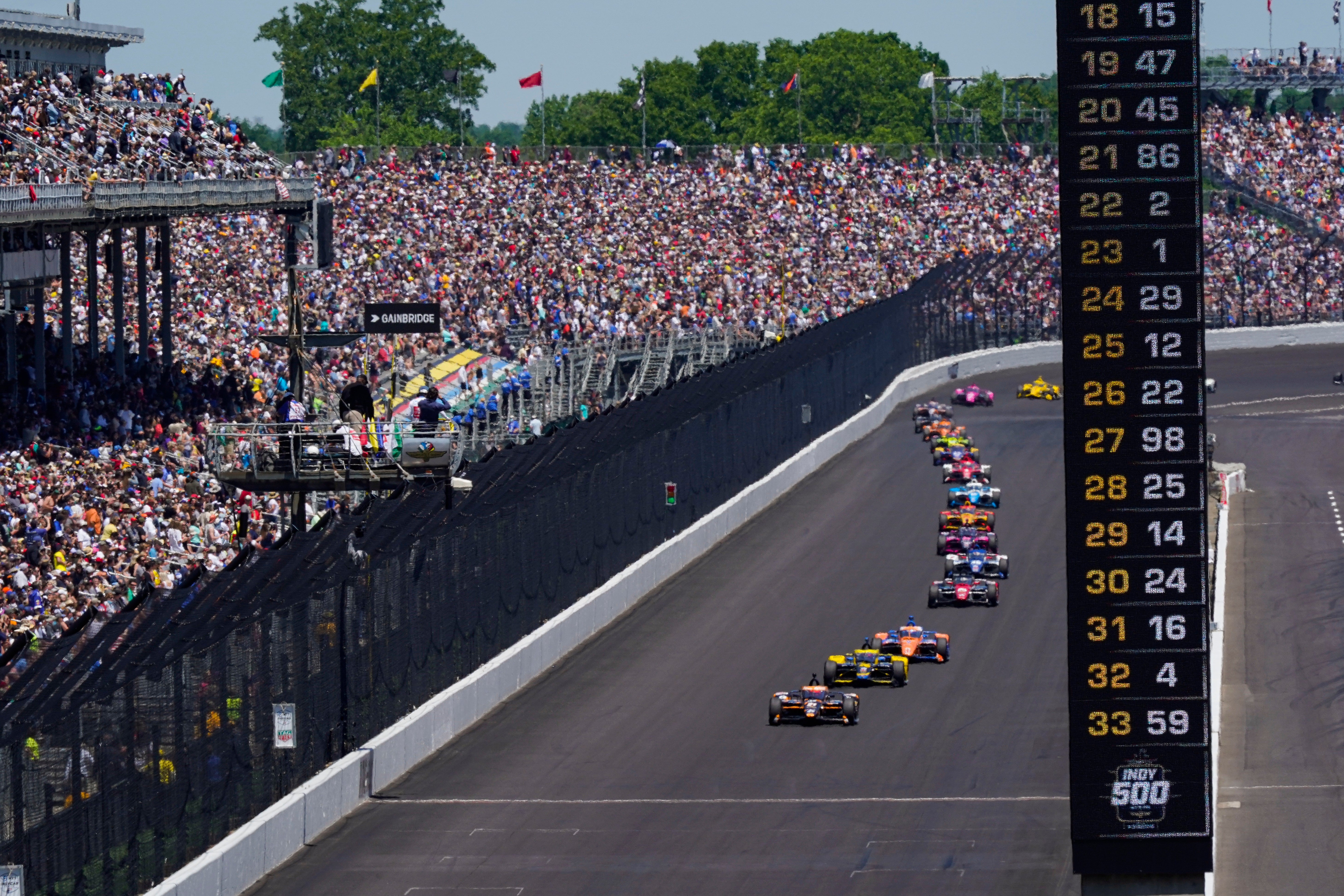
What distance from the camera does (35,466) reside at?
43.0m

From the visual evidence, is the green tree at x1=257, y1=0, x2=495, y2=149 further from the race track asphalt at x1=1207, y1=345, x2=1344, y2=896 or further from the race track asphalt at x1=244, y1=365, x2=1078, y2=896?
the race track asphalt at x1=244, y1=365, x2=1078, y2=896

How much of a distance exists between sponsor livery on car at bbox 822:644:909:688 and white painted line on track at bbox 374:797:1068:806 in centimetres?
732

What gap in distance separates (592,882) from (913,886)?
3.69m

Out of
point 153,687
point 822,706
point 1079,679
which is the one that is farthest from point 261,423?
point 1079,679

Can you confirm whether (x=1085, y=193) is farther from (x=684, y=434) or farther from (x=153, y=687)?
(x=684, y=434)

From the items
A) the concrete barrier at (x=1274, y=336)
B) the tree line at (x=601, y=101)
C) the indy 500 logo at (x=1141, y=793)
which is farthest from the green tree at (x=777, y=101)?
the indy 500 logo at (x=1141, y=793)

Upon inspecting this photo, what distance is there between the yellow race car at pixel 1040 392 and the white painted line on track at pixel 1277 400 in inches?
210

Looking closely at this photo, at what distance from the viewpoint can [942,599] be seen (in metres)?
45.5

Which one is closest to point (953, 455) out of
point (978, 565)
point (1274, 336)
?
point (978, 565)

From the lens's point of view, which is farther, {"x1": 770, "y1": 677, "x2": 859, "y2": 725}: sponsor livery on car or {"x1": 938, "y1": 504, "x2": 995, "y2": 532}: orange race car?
{"x1": 938, "y1": 504, "x2": 995, "y2": 532}: orange race car

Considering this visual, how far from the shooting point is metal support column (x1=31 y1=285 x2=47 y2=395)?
49406 mm

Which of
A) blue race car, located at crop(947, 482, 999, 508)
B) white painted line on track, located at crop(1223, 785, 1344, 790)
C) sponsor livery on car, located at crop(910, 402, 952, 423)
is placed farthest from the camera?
sponsor livery on car, located at crop(910, 402, 952, 423)

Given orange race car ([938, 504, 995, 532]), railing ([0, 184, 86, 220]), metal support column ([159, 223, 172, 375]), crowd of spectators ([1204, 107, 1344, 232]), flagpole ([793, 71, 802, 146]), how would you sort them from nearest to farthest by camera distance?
1. railing ([0, 184, 86, 220])
2. orange race car ([938, 504, 995, 532])
3. metal support column ([159, 223, 172, 375])
4. crowd of spectators ([1204, 107, 1344, 232])
5. flagpole ([793, 71, 802, 146])

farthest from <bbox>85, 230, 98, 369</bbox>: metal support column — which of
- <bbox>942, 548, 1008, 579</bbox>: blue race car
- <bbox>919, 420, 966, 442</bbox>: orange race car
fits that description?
<bbox>919, 420, 966, 442</bbox>: orange race car
